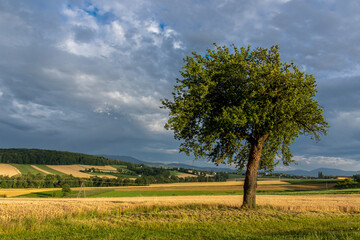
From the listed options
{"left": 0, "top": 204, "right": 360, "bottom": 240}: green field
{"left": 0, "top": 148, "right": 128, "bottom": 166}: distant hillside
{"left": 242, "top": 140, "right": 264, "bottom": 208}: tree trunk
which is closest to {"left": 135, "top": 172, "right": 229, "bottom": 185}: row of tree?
{"left": 0, "top": 148, "right": 128, "bottom": 166}: distant hillside

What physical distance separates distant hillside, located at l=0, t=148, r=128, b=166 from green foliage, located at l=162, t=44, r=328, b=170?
159 m

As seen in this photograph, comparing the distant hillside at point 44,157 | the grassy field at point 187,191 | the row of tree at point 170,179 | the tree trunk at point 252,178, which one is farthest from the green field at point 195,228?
the distant hillside at point 44,157

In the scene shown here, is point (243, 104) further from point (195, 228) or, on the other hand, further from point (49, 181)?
point (49, 181)

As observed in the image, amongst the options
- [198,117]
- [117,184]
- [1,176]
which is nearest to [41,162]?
[1,176]

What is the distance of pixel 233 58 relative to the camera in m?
24.2

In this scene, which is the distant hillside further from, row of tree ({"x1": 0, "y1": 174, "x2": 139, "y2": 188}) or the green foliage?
the green foliage

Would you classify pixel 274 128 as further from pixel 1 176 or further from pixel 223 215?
pixel 1 176

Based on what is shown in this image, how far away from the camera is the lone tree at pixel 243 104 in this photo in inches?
900

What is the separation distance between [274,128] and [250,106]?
3.51 meters

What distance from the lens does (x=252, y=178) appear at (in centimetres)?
2444

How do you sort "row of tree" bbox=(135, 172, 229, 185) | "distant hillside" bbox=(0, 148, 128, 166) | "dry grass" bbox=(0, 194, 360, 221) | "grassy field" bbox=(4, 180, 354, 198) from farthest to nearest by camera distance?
1. "distant hillside" bbox=(0, 148, 128, 166)
2. "row of tree" bbox=(135, 172, 229, 185)
3. "grassy field" bbox=(4, 180, 354, 198)
4. "dry grass" bbox=(0, 194, 360, 221)

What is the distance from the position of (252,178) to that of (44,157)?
6681 inches

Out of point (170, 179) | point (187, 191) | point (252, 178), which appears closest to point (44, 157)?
point (170, 179)

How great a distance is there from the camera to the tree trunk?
23844 mm
